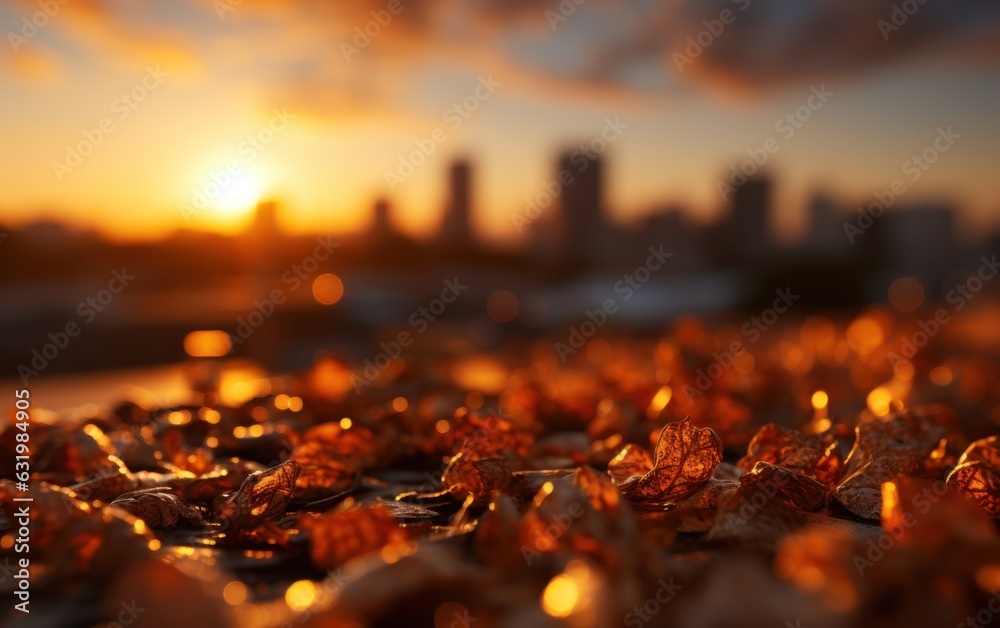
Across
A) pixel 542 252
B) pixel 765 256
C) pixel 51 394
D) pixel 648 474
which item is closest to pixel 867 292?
pixel 765 256

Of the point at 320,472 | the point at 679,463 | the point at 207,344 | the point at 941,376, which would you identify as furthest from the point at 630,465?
the point at 207,344

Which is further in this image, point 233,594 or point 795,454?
point 795,454

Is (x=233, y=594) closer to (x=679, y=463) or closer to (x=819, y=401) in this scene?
(x=679, y=463)

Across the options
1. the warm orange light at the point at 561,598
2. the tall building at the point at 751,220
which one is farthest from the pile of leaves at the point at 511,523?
the tall building at the point at 751,220

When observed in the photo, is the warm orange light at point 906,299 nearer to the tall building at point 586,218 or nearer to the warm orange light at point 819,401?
the warm orange light at point 819,401

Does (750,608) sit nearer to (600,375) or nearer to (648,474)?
(648,474)

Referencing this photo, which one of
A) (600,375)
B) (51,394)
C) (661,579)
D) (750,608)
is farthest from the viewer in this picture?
(51,394)
